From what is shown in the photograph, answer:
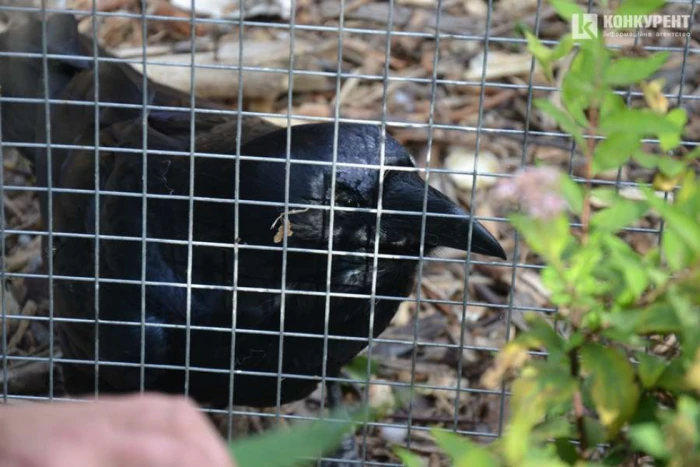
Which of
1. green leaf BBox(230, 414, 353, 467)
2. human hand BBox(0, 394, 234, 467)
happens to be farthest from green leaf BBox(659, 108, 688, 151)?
human hand BBox(0, 394, 234, 467)

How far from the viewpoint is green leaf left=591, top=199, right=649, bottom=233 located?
1.12m

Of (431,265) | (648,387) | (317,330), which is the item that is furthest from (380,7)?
(648,387)

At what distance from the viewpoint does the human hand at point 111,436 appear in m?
0.73

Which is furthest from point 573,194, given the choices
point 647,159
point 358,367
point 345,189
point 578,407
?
point 358,367

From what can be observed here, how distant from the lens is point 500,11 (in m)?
4.94

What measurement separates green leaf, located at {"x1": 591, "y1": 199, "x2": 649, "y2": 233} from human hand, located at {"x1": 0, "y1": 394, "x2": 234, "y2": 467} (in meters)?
0.56

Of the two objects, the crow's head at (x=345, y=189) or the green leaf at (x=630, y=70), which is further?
the crow's head at (x=345, y=189)

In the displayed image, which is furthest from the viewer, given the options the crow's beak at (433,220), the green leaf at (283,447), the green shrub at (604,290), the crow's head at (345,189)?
the crow's head at (345,189)

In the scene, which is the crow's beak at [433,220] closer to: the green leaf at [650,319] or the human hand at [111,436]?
the green leaf at [650,319]

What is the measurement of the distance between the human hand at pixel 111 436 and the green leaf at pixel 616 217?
0.56 m

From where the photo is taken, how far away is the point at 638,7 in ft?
3.80

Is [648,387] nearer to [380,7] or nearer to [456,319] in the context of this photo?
[456,319]

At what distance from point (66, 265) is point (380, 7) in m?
2.61

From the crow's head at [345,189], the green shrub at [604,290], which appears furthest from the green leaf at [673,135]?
the crow's head at [345,189]
